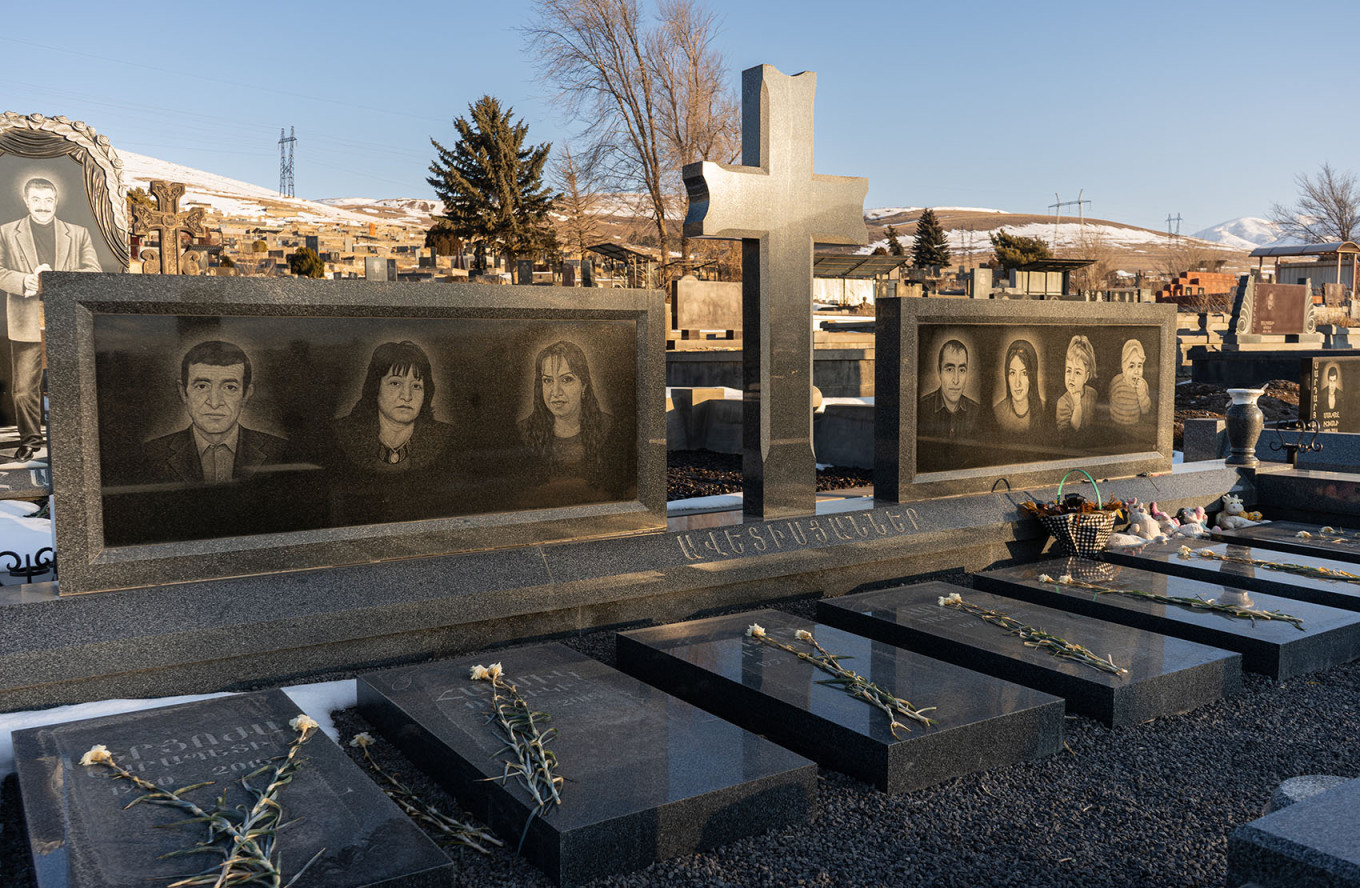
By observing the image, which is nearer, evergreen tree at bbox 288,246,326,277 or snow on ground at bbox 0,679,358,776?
snow on ground at bbox 0,679,358,776

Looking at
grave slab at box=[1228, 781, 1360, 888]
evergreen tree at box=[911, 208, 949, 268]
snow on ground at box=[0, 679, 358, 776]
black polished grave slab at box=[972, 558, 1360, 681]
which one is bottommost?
snow on ground at box=[0, 679, 358, 776]

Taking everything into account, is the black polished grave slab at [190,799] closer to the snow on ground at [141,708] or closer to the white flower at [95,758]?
the white flower at [95,758]

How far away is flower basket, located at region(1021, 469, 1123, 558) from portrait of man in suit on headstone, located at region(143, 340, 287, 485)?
4596 mm

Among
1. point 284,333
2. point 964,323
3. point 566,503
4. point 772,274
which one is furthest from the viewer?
point 964,323

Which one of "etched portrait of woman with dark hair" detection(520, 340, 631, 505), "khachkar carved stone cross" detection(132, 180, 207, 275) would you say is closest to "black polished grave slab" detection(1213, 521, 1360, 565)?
"etched portrait of woman with dark hair" detection(520, 340, 631, 505)

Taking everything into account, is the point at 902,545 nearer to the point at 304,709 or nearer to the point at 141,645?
the point at 304,709

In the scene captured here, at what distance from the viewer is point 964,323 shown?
6711mm

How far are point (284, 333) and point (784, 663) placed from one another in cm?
264

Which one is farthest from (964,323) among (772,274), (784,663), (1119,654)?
(784,663)

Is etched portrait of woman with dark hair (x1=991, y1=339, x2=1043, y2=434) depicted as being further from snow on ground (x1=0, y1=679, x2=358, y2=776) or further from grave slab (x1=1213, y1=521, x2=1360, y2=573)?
snow on ground (x1=0, y1=679, x2=358, y2=776)

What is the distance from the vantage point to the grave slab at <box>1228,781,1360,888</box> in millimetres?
1970

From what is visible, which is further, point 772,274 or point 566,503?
point 772,274

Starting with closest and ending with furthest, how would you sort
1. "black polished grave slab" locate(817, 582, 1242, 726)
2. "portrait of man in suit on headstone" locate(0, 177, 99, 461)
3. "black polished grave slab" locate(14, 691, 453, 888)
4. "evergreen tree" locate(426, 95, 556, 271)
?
"black polished grave slab" locate(14, 691, 453, 888), "black polished grave slab" locate(817, 582, 1242, 726), "portrait of man in suit on headstone" locate(0, 177, 99, 461), "evergreen tree" locate(426, 95, 556, 271)

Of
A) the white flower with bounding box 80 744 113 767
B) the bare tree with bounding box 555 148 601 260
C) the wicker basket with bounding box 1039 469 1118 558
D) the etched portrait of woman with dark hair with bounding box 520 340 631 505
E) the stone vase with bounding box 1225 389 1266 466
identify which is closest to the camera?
the white flower with bounding box 80 744 113 767
